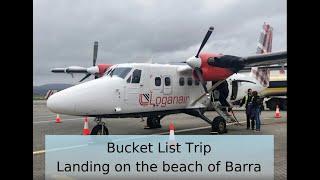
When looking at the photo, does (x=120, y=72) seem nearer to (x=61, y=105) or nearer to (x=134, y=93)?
(x=134, y=93)

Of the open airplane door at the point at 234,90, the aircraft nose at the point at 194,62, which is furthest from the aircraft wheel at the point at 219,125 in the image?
the open airplane door at the point at 234,90

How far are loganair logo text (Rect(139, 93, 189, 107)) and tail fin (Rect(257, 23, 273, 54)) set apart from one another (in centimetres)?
1051

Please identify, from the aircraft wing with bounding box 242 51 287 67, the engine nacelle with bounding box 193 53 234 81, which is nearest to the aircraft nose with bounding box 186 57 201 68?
the engine nacelle with bounding box 193 53 234 81

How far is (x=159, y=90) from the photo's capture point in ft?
45.6

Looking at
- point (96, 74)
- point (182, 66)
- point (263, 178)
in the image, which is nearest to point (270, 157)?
point (263, 178)

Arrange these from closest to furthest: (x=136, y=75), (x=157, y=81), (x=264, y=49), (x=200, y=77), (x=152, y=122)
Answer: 1. (x=136, y=75)
2. (x=157, y=81)
3. (x=200, y=77)
4. (x=152, y=122)
5. (x=264, y=49)

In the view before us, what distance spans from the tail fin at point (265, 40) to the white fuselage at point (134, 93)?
7592mm

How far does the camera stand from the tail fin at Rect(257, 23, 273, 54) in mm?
23531

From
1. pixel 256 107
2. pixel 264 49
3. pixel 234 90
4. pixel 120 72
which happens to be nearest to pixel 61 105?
pixel 120 72

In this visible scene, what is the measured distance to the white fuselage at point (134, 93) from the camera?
439 inches

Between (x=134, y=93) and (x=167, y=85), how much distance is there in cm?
193

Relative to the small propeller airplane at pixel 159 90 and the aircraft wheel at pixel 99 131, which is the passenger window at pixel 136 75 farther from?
the aircraft wheel at pixel 99 131

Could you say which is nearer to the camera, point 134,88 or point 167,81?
point 134,88
